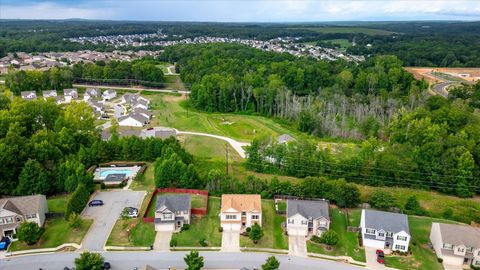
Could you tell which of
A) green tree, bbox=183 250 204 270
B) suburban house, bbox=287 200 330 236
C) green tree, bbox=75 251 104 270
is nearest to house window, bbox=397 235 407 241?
suburban house, bbox=287 200 330 236

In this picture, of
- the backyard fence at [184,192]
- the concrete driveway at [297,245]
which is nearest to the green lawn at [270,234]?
the concrete driveway at [297,245]

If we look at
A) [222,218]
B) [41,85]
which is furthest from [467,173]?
[41,85]

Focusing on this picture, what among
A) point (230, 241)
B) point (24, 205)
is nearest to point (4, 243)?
point (24, 205)

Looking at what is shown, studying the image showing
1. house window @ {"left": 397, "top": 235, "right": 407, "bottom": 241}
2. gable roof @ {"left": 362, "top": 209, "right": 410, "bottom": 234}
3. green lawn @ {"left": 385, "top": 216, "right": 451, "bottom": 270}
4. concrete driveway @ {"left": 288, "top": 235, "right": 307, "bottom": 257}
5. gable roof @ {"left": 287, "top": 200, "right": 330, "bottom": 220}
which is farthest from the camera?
gable roof @ {"left": 287, "top": 200, "right": 330, "bottom": 220}

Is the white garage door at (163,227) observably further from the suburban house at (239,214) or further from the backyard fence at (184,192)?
the suburban house at (239,214)

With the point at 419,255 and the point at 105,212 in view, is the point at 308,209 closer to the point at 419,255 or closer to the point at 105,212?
the point at 419,255

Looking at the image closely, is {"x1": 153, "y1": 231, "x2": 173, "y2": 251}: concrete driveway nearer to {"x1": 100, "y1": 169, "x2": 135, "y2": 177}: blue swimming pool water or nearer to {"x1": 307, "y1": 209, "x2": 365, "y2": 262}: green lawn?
{"x1": 307, "y1": 209, "x2": 365, "y2": 262}: green lawn

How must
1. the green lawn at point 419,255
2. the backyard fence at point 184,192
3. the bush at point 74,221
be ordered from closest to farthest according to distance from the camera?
1. the green lawn at point 419,255
2. the bush at point 74,221
3. the backyard fence at point 184,192
